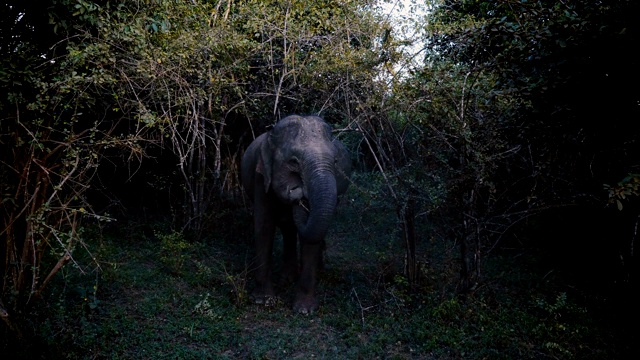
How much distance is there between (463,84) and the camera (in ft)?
19.9

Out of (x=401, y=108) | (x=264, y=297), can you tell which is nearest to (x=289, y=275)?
(x=264, y=297)

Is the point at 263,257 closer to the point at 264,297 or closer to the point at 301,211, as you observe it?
the point at 264,297

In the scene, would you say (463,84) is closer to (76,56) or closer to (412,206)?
(412,206)

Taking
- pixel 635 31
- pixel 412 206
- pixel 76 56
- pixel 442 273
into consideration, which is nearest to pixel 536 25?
pixel 635 31

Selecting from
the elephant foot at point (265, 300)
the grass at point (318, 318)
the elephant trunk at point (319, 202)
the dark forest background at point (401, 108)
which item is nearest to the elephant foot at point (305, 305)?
the grass at point (318, 318)

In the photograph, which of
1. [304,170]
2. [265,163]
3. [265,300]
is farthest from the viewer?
[265,163]

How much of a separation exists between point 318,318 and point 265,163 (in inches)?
90.3

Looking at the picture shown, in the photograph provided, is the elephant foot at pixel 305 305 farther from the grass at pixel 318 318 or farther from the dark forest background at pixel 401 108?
the dark forest background at pixel 401 108

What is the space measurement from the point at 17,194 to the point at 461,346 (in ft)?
17.0

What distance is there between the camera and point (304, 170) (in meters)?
6.44

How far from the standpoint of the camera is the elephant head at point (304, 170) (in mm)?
6145

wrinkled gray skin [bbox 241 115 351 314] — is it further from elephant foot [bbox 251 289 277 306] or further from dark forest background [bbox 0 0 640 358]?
dark forest background [bbox 0 0 640 358]

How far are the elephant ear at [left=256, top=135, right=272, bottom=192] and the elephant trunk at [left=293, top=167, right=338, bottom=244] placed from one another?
814 mm

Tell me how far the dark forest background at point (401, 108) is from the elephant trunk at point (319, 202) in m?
0.87
